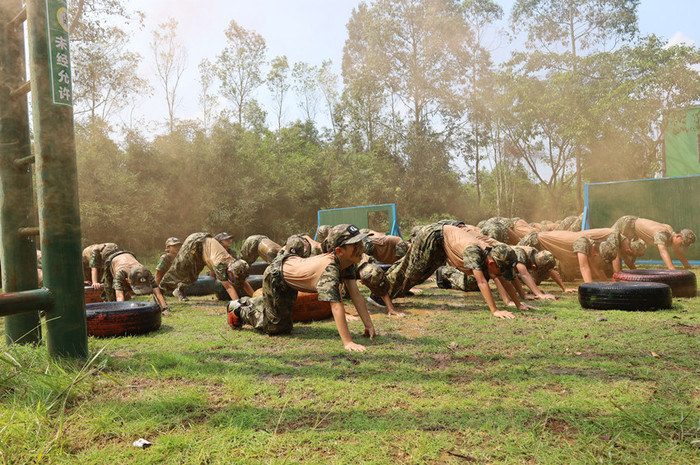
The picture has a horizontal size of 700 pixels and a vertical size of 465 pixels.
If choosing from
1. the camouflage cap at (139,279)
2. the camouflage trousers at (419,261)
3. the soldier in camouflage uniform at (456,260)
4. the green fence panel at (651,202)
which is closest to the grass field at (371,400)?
the soldier in camouflage uniform at (456,260)

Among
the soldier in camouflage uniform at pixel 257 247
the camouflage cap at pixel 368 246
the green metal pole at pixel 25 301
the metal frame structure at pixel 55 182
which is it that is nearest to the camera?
the green metal pole at pixel 25 301

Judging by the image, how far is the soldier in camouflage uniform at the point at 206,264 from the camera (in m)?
6.75

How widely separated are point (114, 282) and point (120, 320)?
2.14 meters

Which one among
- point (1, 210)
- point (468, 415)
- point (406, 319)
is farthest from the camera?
point (406, 319)

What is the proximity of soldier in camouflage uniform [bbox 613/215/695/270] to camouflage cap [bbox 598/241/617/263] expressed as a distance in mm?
1336

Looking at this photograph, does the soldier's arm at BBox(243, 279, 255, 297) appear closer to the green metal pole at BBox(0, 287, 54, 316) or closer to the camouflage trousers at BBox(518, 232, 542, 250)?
the green metal pole at BBox(0, 287, 54, 316)

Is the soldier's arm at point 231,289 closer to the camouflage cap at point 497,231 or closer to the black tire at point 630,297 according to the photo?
the camouflage cap at point 497,231

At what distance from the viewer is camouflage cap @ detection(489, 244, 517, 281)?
5.44 meters

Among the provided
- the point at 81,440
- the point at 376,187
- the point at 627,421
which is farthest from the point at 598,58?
the point at 81,440

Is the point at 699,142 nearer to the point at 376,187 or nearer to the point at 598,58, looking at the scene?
the point at 598,58

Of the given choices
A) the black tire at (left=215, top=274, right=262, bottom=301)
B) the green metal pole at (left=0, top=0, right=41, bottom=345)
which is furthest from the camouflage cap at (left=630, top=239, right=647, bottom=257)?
the green metal pole at (left=0, top=0, right=41, bottom=345)

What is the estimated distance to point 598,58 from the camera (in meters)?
19.6

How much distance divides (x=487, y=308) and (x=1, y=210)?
5595 mm

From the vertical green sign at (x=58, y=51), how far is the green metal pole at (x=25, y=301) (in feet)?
4.52
